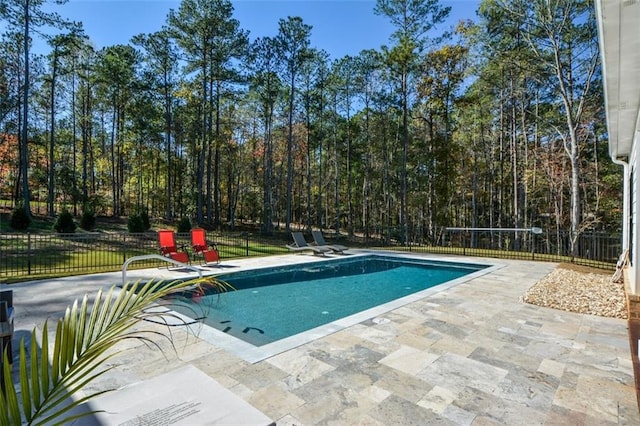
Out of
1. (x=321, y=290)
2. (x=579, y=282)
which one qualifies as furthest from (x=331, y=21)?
(x=579, y=282)

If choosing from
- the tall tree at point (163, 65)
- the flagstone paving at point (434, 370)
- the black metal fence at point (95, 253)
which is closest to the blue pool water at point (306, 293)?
the flagstone paving at point (434, 370)

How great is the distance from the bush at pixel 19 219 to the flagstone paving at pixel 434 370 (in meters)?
12.3

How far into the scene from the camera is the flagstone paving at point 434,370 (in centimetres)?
249

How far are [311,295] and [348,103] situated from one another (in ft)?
57.1

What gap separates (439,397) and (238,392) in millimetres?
1639

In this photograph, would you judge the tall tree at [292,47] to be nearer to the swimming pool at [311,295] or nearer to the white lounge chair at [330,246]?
the white lounge chair at [330,246]

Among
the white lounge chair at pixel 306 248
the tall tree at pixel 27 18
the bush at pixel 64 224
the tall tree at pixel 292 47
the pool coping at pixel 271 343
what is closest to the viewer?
the pool coping at pixel 271 343

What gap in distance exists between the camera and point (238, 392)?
8.93 feet

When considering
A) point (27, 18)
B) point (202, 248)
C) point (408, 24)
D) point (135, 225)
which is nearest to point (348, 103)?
point (408, 24)

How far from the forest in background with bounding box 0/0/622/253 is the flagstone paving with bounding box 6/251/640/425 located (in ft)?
31.1

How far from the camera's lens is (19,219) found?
1401 centimetres

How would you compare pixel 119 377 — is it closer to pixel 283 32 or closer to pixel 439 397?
pixel 439 397

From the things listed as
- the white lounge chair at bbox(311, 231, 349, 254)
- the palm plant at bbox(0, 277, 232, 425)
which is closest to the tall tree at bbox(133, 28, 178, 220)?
the white lounge chair at bbox(311, 231, 349, 254)

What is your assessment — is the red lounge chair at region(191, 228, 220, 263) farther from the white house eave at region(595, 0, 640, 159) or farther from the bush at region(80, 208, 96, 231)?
the bush at region(80, 208, 96, 231)
